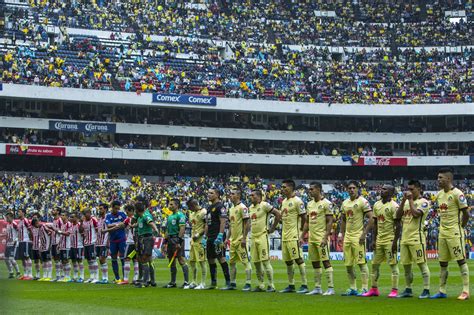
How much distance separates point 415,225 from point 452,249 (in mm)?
1019

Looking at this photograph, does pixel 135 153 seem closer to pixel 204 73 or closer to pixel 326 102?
pixel 204 73

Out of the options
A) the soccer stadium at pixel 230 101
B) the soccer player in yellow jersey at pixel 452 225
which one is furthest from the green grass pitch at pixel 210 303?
the soccer stadium at pixel 230 101

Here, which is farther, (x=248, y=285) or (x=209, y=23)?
(x=209, y=23)

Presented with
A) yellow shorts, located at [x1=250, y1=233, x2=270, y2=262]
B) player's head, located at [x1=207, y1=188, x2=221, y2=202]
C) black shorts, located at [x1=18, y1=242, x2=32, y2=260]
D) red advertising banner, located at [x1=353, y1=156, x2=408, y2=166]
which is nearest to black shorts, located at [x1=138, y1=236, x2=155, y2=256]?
player's head, located at [x1=207, y1=188, x2=221, y2=202]

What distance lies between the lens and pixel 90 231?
2616 centimetres

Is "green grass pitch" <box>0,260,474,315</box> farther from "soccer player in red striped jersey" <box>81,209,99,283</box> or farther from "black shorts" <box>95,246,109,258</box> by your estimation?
"soccer player in red striped jersey" <box>81,209,99,283</box>

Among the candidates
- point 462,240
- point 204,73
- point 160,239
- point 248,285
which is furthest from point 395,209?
point 204,73

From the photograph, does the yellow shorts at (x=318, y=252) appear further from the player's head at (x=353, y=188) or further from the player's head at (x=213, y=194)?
the player's head at (x=213, y=194)

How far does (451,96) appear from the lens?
3177 inches

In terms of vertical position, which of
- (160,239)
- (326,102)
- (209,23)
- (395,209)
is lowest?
(160,239)

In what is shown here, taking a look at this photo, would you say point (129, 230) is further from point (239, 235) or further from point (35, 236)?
point (35, 236)

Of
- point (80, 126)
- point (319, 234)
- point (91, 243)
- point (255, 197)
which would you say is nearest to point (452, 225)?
point (319, 234)

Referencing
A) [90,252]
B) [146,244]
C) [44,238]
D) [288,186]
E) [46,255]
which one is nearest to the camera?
[288,186]

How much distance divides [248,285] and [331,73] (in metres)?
62.9
